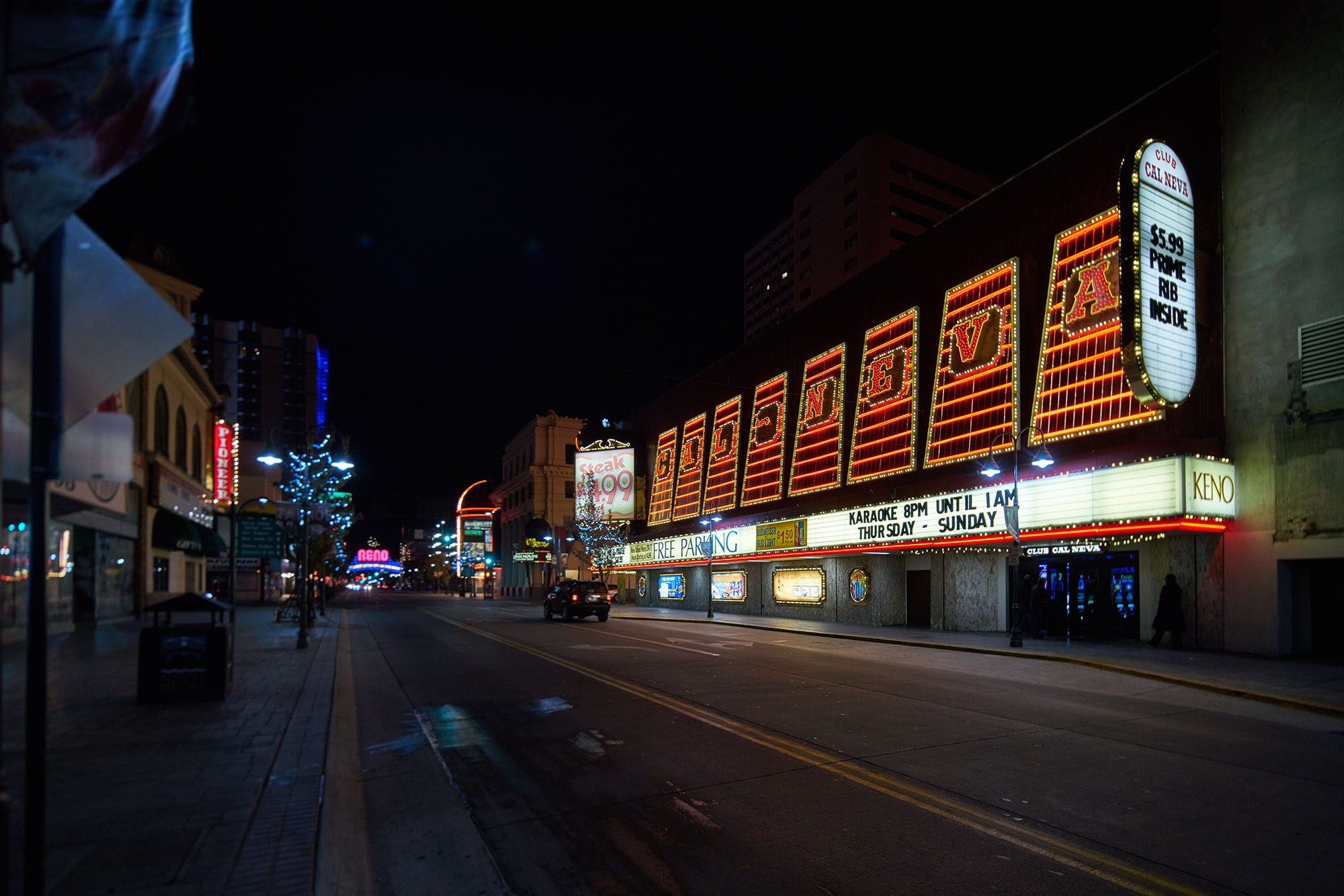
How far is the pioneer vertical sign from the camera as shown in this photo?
1850cm

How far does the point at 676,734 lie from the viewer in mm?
9680

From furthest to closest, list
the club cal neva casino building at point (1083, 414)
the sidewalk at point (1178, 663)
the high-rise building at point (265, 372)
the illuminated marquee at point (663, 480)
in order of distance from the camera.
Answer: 1. the high-rise building at point (265, 372)
2. the illuminated marquee at point (663, 480)
3. the club cal neva casino building at point (1083, 414)
4. the sidewalk at point (1178, 663)

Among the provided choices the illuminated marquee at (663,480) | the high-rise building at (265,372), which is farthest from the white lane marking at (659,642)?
the high-rise building at (265,372)

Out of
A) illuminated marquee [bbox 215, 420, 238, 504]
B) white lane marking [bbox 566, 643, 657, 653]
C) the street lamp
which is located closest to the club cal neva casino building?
the street lamp

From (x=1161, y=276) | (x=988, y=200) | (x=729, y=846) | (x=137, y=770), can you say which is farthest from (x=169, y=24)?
(x=988, y=200)

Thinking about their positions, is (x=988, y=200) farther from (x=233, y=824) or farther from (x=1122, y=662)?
(x=233, y=824)

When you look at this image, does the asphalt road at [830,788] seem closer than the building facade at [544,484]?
Yes

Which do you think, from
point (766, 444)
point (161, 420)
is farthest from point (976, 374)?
point (161, 420)

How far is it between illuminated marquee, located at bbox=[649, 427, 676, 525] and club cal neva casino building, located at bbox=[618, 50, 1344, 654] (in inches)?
616

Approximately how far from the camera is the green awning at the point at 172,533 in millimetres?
30125

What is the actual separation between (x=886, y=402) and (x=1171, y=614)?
1299 centimetres

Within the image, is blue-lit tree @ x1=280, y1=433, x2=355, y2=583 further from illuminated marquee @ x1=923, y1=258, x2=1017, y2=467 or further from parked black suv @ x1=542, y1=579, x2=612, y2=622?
illuminated marquee @ x1=923, y1=258, x2=1017, y2=467

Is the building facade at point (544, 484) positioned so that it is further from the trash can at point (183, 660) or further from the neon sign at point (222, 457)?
the trash can at point (183, 660)

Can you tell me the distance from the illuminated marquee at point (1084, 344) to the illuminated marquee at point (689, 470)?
25.4m
